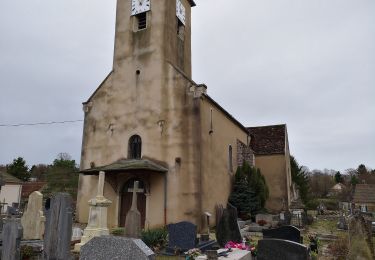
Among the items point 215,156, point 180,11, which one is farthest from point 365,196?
point 180,11

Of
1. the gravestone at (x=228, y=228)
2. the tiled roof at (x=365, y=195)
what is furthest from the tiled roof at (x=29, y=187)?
the gravestone at (x=228, y=228)

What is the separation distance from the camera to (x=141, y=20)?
19.8 m

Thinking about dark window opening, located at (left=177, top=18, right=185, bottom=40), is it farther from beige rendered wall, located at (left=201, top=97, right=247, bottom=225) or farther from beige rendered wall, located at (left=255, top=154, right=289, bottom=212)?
beige rendered wall, located at (left=255, top=154, right=289, bottom=212)

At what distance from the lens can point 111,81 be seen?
770 inches

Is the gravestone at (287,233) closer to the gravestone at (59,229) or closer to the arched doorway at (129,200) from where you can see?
the gravestone at (59,229)

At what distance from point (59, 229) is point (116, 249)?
2859 mm

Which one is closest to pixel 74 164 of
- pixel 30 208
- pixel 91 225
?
pixel 30 208

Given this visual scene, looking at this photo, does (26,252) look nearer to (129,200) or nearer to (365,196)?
(129,200)

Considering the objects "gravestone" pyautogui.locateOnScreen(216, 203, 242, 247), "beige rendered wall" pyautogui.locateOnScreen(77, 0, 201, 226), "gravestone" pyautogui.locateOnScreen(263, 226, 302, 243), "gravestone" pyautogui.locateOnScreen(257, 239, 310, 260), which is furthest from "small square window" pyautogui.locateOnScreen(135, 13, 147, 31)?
"gravestone" pyautogui.locateOnScreen(257, 239, 310, 260)

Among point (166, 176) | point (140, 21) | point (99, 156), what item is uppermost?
point (140, 21)

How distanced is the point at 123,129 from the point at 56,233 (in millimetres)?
11602

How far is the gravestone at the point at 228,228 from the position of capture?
416 inches

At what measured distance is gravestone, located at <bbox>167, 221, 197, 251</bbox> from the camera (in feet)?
33.4

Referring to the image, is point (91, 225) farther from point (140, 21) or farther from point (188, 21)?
point (188, 21)
